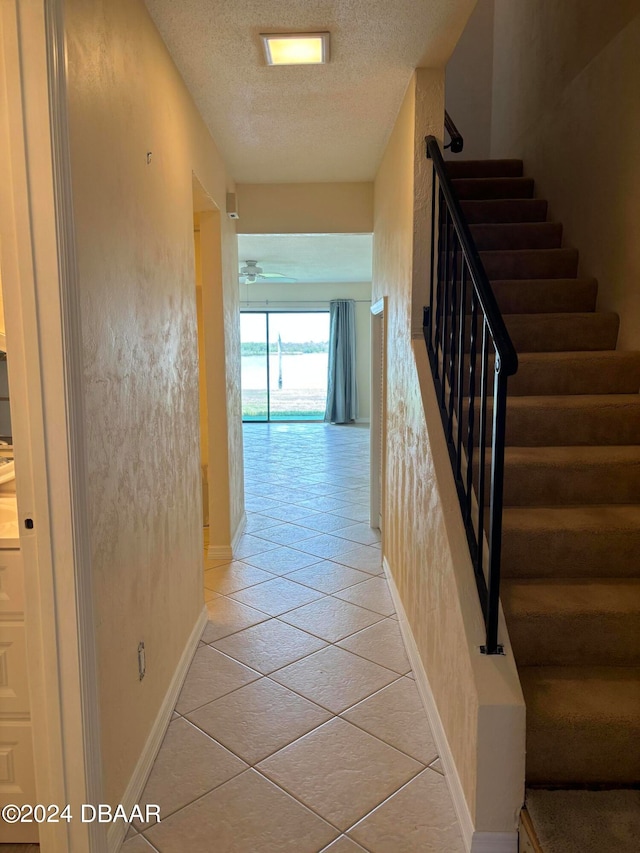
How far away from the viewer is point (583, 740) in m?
1.77

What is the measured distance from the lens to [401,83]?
9.43 ft

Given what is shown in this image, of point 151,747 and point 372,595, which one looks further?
point 372,595

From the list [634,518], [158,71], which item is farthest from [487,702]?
[158,71]

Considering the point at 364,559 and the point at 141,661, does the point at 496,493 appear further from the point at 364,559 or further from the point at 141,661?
the point at 364,559

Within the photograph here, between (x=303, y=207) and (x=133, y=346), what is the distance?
9.91 feet

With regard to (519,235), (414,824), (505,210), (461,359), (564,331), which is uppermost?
(505,210)

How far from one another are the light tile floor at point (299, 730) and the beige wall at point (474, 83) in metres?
3.90

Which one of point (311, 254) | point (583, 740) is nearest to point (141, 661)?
point (583, 740)

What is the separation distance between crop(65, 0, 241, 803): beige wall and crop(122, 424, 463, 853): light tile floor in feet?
0.66

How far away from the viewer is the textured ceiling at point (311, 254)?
260 inches

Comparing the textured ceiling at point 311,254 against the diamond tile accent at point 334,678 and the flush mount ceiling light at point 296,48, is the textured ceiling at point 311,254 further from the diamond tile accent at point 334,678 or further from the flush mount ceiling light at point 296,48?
the diamond tile accent at point 334,678

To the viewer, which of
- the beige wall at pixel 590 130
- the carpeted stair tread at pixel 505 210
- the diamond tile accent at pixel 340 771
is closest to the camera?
the diamond tile accent at pixel 340 771

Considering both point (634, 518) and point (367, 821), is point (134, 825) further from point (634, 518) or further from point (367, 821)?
point (634, 518)

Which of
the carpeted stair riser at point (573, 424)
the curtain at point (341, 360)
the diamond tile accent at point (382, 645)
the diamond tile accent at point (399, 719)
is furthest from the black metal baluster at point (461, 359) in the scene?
the curtain at point (341, 360)
